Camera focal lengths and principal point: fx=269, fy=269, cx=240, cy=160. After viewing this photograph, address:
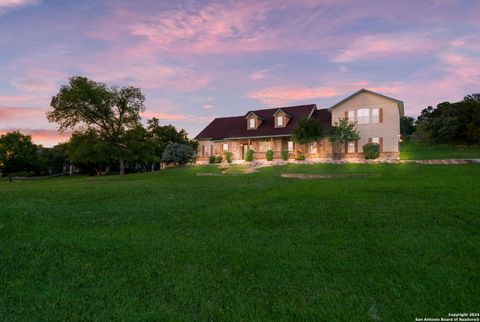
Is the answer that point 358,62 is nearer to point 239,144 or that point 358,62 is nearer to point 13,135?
point 239,144

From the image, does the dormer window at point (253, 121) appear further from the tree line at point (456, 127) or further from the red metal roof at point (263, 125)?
the tree line at point (456, 127)

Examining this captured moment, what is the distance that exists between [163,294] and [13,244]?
13.9ft

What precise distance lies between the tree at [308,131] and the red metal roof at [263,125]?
8.11 feet

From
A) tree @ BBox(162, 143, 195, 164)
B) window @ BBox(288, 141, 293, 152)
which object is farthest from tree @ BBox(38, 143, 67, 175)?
window @ BBox(288, 141, 293, 152)

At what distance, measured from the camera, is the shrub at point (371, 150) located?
1027 inches

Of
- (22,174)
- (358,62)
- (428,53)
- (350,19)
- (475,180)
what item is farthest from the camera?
(22,174)

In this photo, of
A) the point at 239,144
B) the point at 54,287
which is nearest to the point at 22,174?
the point at 239,144

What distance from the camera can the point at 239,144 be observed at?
120ft

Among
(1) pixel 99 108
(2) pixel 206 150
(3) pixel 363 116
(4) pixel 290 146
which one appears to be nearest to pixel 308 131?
(4) pixel 290 146

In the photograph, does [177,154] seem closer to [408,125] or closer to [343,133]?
[343,133]

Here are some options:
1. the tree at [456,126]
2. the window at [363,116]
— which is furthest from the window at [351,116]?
the tree at [456,126]

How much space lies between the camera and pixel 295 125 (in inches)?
1292

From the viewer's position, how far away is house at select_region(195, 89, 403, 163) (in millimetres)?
27781

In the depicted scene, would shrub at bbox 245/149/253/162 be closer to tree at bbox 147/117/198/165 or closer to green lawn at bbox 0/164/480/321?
green lawn at bbox 0/164/480/321
